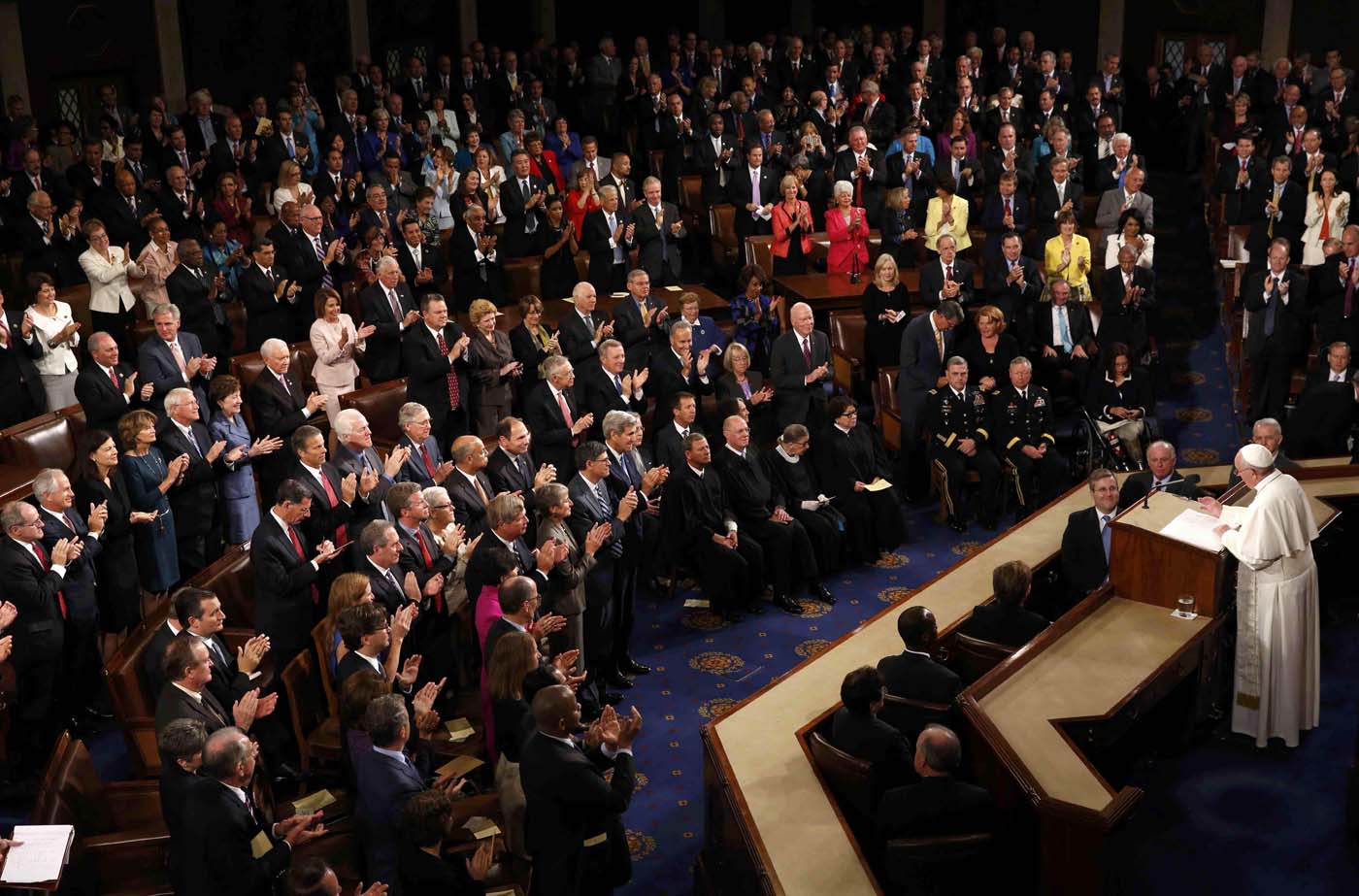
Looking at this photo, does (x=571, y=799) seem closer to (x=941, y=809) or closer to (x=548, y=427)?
(x=941, y=809)

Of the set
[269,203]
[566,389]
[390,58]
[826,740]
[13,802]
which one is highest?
[390,58]

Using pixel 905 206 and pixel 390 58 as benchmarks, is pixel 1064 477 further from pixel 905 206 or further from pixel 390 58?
pixel 390 58

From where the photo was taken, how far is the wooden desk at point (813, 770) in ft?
18.1

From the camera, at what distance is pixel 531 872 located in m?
5.79

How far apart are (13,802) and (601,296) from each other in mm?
6023

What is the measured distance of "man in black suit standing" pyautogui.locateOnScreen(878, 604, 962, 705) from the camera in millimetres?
6480

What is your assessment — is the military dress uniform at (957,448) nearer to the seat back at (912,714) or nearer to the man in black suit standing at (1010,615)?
the man in black suit standing at (1010,615)

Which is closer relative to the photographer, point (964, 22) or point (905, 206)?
point (905, 206)

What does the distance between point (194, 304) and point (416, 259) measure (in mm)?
1749

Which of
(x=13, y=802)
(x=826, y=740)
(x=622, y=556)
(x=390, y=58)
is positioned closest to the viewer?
(x=826, y=740)

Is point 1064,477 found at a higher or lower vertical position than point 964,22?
lower

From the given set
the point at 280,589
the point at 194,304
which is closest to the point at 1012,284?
the point at 194,304

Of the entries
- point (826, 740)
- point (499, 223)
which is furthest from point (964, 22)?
point (826, 740)

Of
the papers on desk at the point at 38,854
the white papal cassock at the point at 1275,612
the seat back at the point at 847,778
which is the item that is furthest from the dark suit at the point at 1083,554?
the papers on desk at the point at 38,854
